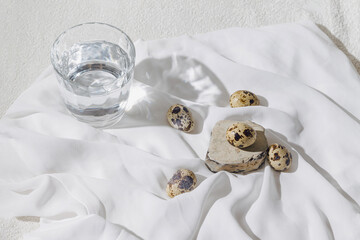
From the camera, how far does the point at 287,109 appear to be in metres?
0.93

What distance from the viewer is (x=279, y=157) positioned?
852mm

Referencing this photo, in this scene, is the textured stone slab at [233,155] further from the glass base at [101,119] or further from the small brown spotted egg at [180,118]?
the glass base at [101,119]

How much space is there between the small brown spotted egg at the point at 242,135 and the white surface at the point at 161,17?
29cm

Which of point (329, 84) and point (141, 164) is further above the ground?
point (329, 84)

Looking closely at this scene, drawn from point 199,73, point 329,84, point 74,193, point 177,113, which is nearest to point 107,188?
point 74,193

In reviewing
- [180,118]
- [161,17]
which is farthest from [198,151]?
[161,17]

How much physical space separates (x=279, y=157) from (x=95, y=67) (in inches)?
13.2

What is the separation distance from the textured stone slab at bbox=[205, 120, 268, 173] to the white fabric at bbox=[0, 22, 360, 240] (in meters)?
0.02

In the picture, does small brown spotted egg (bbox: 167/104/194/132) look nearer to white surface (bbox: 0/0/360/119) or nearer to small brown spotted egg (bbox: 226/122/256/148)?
small brown spotted egg (bbox: 226/122/256/148)

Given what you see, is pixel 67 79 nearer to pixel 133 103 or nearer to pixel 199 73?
pixel 133 103

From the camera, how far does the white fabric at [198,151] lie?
32.1 inches

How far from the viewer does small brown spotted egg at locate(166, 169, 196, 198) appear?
2.73ft

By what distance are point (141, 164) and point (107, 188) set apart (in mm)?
64

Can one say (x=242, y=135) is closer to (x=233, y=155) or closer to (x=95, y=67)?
(x=233, y=155)
